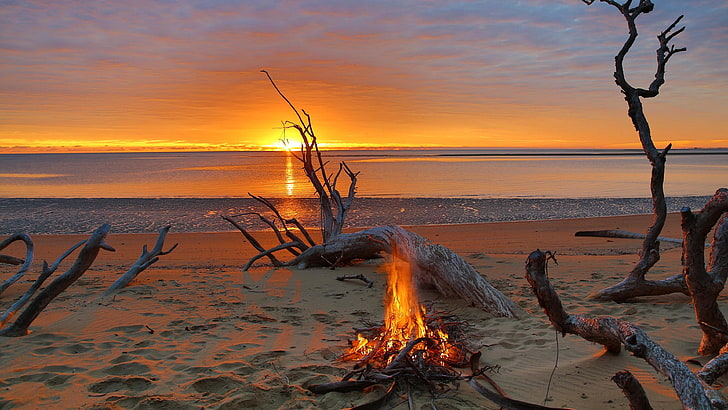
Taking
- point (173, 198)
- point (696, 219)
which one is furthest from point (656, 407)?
point (173, 198)

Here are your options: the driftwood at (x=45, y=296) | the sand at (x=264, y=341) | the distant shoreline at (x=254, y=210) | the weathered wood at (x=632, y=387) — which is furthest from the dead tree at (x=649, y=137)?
the distant shoreline at (x=254, y=210)

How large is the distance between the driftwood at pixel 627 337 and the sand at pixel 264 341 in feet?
1.59

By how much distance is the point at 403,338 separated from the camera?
156 inches

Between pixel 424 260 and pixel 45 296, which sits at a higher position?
pixel 424 260

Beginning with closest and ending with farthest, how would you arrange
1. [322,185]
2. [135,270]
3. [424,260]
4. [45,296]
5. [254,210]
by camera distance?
[45,296]
[424,260]
[135,270]
[322,185]
[254,210]

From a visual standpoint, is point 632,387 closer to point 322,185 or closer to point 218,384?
point 218,384

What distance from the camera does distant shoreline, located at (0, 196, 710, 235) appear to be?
15.7 meters

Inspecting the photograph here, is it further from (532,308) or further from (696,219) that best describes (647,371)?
(532,308)

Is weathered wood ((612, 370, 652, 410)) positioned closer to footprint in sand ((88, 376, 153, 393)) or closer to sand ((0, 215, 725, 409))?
sand ((0, 215, 725, 409))

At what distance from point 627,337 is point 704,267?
1.11 meters

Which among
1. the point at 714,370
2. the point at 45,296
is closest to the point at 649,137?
the point at 714,370

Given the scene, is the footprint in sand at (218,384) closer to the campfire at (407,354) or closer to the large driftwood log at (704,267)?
the campfire at (407,354)

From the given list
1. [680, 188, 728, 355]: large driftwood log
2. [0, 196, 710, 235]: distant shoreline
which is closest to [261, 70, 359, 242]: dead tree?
[680, 188, 728, 355]: large driftwood log

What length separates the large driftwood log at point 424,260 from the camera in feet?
18.3
